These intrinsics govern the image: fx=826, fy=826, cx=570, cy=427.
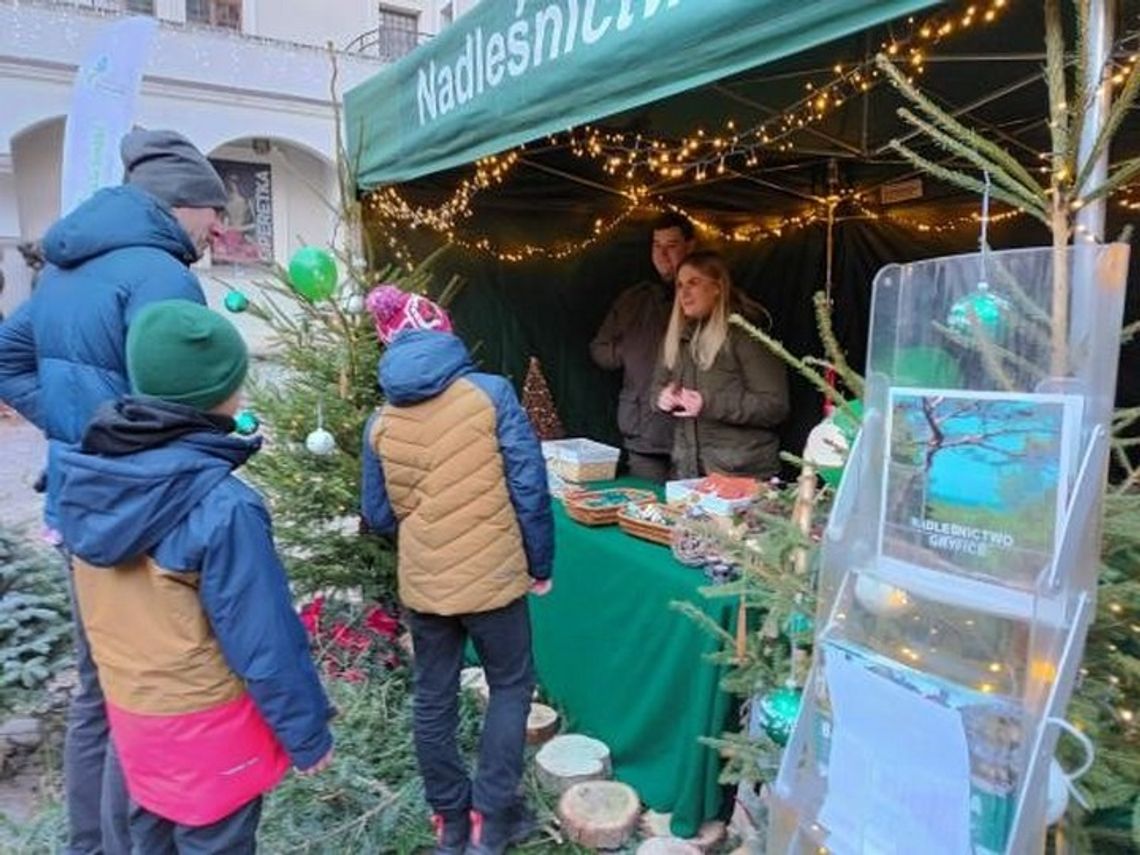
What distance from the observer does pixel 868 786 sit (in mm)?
1131

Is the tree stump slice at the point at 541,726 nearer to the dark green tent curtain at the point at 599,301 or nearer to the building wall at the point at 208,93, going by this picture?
the dark green tent curtain at the point at 599,301

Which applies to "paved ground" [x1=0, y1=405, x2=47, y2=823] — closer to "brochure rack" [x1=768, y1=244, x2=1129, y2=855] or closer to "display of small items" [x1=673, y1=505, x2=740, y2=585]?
"display of small items" [x1=673, y1=505, x2=740, y2=585]

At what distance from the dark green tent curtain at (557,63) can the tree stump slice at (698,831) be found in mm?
1918

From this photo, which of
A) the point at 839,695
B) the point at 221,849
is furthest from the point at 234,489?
the point at 839,695

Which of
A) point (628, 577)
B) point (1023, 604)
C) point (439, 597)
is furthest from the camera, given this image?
point (628, 577)

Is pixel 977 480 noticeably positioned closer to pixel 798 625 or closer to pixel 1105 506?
pixel 1105 506

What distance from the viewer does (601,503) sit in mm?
2801

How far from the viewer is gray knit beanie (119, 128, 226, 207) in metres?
2.10

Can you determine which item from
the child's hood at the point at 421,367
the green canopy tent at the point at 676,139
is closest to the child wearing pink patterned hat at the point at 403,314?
the child's hood at the point at 421,367

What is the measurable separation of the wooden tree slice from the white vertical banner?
2462 millimetres

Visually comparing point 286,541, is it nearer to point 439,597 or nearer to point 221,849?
point 439,597

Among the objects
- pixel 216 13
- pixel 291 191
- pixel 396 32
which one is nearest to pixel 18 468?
pixel 291 191

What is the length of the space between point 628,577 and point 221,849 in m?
1.29

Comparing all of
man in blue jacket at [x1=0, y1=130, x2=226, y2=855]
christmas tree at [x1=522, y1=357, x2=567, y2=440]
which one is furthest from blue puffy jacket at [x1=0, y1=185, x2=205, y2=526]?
christmas tree at [x1=522, y1=357, x2=567, y2=440]
